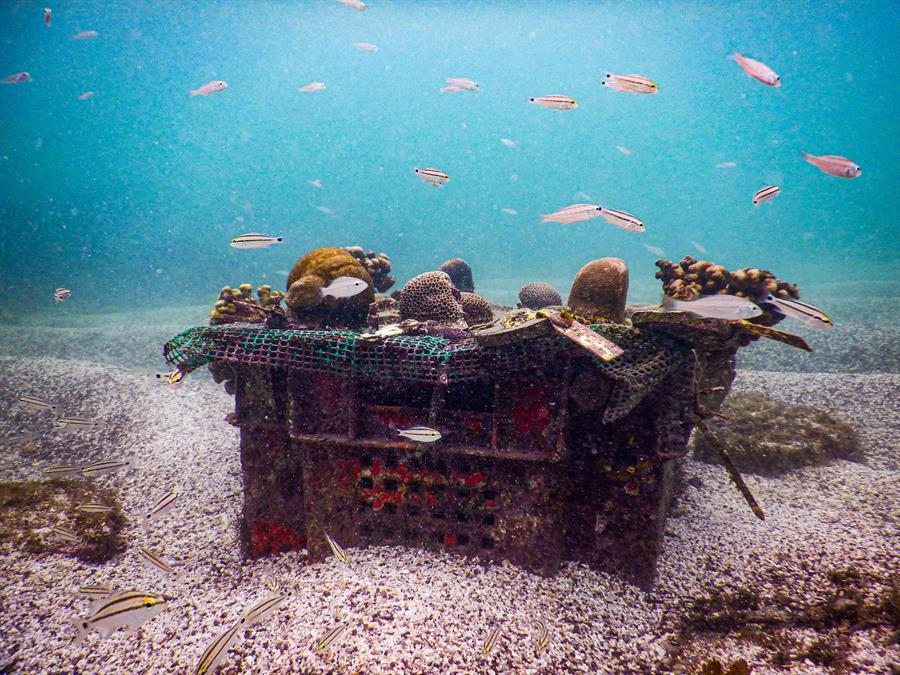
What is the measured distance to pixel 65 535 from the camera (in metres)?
3.88

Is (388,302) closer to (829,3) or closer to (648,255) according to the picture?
(829,3)

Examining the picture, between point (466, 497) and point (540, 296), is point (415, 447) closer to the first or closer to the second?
point (466, 497)

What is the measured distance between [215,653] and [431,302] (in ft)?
10.8

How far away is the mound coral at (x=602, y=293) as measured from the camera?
4.12m

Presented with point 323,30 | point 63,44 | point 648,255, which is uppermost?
point 323,30

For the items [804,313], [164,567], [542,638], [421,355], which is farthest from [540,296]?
[164,567]

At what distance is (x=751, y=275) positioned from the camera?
4047 mm

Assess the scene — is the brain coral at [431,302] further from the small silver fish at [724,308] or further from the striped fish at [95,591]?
the striped fish at [95,591]

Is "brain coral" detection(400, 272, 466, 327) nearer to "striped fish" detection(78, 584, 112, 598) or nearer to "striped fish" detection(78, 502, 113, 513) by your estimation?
"striped fish" detection(78, 584, 112, 598)

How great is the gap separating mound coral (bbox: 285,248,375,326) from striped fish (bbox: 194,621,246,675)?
273 centimetres

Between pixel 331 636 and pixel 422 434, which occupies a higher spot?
pixel 422 434

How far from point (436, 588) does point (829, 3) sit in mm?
89341

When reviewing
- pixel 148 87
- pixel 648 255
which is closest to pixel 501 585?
pixel 648 255

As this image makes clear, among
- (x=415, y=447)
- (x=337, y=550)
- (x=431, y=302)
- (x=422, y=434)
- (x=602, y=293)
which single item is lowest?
(x=337, y=550)
